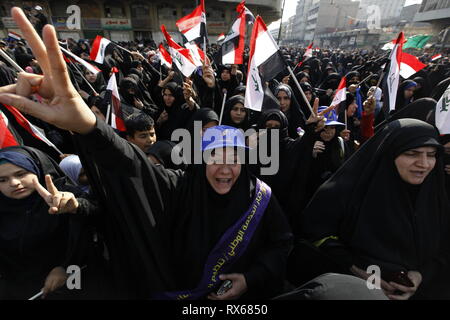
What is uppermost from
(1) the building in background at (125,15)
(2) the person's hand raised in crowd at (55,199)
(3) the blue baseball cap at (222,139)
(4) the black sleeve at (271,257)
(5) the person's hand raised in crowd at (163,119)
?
(1) the building in background at (125,15)

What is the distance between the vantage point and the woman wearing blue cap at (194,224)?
1.30m

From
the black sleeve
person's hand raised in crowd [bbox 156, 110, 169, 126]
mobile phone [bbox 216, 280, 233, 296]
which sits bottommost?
mobile phone [bbox 216, 280, 233, 296]

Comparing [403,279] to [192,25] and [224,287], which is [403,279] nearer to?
[224,287]

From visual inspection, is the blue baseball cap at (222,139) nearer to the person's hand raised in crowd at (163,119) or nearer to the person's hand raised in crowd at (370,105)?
the person's hand raised in crowd at (370,105)

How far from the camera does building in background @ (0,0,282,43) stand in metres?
26.9

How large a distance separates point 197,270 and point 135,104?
12.5ft

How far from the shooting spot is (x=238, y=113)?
11.1 feet

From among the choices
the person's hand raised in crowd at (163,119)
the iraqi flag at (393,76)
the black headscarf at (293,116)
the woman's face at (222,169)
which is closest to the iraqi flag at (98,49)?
the person's hand raised in crowd at (163,119)

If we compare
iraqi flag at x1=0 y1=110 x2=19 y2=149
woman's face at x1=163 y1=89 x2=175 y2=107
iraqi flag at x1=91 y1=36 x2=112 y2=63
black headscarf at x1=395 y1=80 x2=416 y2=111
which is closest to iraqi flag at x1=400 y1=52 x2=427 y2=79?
black headscarf at x1=395 y1=80 x2=416 y2=111

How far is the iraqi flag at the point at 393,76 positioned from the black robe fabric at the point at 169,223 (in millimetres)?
2167

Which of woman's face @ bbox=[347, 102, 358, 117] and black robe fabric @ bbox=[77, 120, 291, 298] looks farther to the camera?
woman's face @ bbox=[347, 102, 358, 117]

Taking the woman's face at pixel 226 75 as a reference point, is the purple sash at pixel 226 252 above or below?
below

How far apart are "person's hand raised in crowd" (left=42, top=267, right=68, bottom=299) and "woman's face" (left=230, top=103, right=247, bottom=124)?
262 cm

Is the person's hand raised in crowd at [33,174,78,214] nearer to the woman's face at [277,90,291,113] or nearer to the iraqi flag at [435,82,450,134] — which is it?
the iraqi flag at [435,82,450,134]
